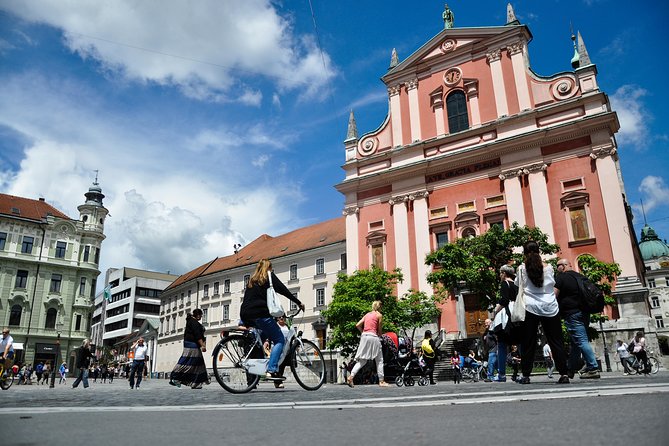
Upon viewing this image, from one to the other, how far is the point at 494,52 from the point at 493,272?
15.1 metres

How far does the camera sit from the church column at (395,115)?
1227 inches

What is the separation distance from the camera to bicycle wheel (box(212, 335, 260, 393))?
6.41 meters

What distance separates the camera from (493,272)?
67.6 feet

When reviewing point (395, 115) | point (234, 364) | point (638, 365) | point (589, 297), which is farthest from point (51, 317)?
point (589, 297)

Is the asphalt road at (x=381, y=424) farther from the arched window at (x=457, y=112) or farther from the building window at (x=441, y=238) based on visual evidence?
the arched window at (x=457, y=112)

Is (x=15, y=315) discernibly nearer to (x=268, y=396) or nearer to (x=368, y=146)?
(x=368, y=146)

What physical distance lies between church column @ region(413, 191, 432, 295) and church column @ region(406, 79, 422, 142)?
4.17 m

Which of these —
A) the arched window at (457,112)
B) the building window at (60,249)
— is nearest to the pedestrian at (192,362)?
the arched window at (457,112)

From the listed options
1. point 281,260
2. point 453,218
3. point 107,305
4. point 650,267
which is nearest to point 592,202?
point 453,218

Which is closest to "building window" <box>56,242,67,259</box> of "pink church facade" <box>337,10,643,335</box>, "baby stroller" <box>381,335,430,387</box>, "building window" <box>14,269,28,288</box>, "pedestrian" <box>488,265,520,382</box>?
"building window" <box>14,269,28,288</box>

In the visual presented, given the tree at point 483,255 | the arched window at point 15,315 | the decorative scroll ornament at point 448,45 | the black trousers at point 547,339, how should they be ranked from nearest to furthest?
the black trousers at point 547,339 < the tree at point 483,255 < the decorative scroll ornament at point 448,45 < the arched window at point 15,315

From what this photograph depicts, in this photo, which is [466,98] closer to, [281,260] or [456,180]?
[456,180]

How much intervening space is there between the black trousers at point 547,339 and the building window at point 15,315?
2025 inches

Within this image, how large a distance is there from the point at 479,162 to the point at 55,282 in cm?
4461
